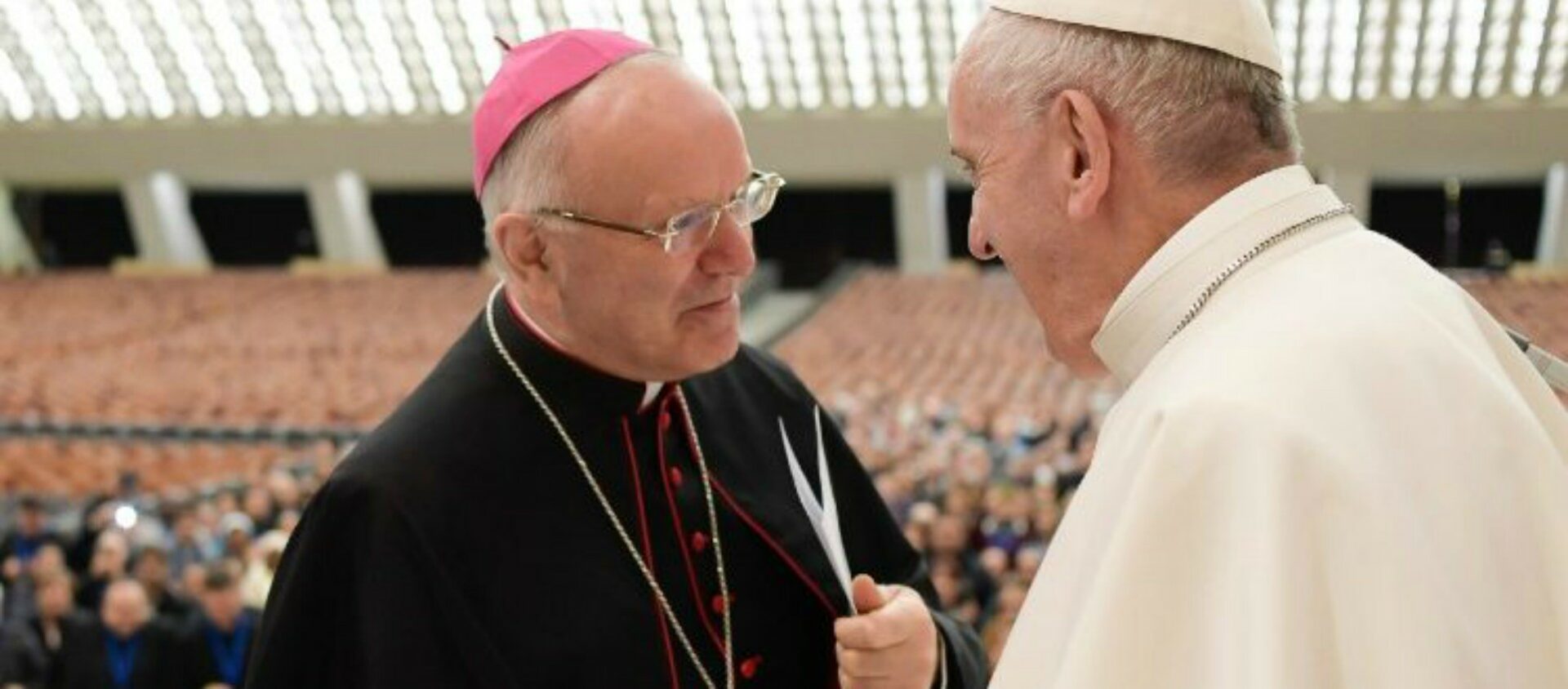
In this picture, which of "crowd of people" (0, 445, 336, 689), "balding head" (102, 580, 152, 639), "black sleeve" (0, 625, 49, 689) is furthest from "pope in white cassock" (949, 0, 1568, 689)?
"black sleeve" (0, 625, 49, 689)

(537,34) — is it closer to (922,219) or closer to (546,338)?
(922,219)

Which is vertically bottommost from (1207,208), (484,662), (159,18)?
(159,18)

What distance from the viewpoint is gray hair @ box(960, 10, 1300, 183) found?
1.80 m

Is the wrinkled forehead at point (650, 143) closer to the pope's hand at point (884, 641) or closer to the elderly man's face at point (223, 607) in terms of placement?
the pope's hand at point (884, 641)

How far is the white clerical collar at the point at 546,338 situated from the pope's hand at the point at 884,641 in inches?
20.6

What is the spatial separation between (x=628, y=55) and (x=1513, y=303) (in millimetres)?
13841

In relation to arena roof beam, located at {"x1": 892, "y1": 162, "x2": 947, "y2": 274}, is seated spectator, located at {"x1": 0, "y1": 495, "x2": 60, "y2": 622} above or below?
above

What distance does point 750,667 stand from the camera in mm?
2680

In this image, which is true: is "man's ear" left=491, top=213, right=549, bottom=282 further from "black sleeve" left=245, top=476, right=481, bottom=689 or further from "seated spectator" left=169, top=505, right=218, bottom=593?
"seated spectator" left=169, top=505, right=218, bottom=593

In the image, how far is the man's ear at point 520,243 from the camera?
2455 mm

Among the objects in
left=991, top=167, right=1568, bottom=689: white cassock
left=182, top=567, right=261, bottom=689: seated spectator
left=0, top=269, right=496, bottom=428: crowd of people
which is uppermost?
left=991, top=167, right=1568, bottom=689: white cassock

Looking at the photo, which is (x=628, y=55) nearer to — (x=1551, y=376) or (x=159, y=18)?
(x=1551, y=376)

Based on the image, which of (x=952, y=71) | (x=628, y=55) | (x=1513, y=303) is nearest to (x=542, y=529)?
(x=628, y=55)

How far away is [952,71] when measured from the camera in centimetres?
197
